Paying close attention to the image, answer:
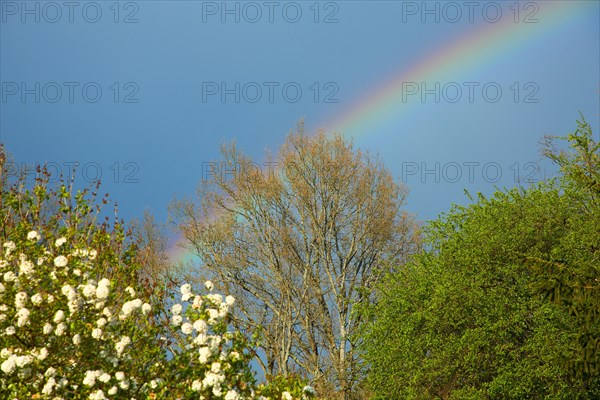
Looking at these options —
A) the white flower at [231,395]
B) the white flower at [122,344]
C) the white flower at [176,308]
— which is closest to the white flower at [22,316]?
the white flower at [122,344]

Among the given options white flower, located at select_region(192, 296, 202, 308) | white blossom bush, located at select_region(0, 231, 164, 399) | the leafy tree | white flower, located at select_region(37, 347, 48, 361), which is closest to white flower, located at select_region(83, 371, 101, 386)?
white blossom bush, located at select_region(0, 231, 164, 399)

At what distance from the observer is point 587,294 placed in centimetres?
1243

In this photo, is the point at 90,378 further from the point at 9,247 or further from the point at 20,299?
the point at 9,247

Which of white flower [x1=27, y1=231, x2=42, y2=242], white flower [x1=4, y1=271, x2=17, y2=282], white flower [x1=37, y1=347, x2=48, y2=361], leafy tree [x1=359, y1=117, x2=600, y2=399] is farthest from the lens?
leafy tree [x1=359, y1=117, x2=600, y2=399]

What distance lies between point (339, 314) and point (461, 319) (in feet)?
33.0

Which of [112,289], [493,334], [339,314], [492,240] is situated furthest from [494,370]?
[112,289]

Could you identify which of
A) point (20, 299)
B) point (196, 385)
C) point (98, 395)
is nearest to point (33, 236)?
point (20, 299)

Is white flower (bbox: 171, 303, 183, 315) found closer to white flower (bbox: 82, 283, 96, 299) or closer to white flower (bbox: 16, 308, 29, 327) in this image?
white flower (bbox: 82, 283, 96, 299)

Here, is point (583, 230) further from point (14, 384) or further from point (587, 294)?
point (14, 384)

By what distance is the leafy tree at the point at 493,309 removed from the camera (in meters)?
17.0

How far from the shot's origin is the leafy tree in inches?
669

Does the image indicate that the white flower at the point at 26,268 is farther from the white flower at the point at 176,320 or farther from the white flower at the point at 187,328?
the white flower at the point at 187,328

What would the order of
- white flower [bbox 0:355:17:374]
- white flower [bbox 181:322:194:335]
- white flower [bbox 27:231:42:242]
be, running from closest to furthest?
1. white flower [bbox 0:355:17:374]
2. white flower [bbox 181:322:194:335]
3. white flower [bbox 27:231:42:242]

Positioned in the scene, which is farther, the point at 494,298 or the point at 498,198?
the point at 498,198
